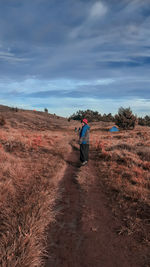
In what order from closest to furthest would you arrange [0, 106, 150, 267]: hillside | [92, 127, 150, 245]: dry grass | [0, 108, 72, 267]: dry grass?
[0, 108, 72, 267]: dry grass < [0, 106, 150, 267]: hillside < [92, 127, 150, 245]: dry grass

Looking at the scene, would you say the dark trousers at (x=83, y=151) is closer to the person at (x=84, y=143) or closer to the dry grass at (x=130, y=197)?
the person at (x=84, y=143)

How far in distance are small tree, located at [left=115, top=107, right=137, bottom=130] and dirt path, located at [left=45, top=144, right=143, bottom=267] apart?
42.9 meters

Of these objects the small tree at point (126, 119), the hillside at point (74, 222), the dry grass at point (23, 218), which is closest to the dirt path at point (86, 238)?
the hillside at point (74, 222)

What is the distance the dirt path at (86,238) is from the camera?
2764 mm

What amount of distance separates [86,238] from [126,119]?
45260mm

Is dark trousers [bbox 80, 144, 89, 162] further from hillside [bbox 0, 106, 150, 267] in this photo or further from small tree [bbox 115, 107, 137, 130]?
small tree [bbox 115, 107, 137, 130]

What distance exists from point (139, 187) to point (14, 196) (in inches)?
173

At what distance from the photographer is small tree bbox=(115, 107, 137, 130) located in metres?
45.4

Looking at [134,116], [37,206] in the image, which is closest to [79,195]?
[37,206]

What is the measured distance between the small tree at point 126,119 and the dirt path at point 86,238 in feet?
141

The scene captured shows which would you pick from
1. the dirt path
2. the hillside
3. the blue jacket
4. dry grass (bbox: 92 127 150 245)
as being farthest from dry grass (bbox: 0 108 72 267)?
the blue jacket

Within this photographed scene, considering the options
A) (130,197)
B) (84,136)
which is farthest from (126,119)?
(130,197)

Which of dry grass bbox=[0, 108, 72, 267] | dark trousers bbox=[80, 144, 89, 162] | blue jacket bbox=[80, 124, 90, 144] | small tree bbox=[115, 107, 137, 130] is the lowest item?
dry grass bbox=[0, 108, 72, 267]

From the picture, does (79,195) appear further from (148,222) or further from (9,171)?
(9,171)
